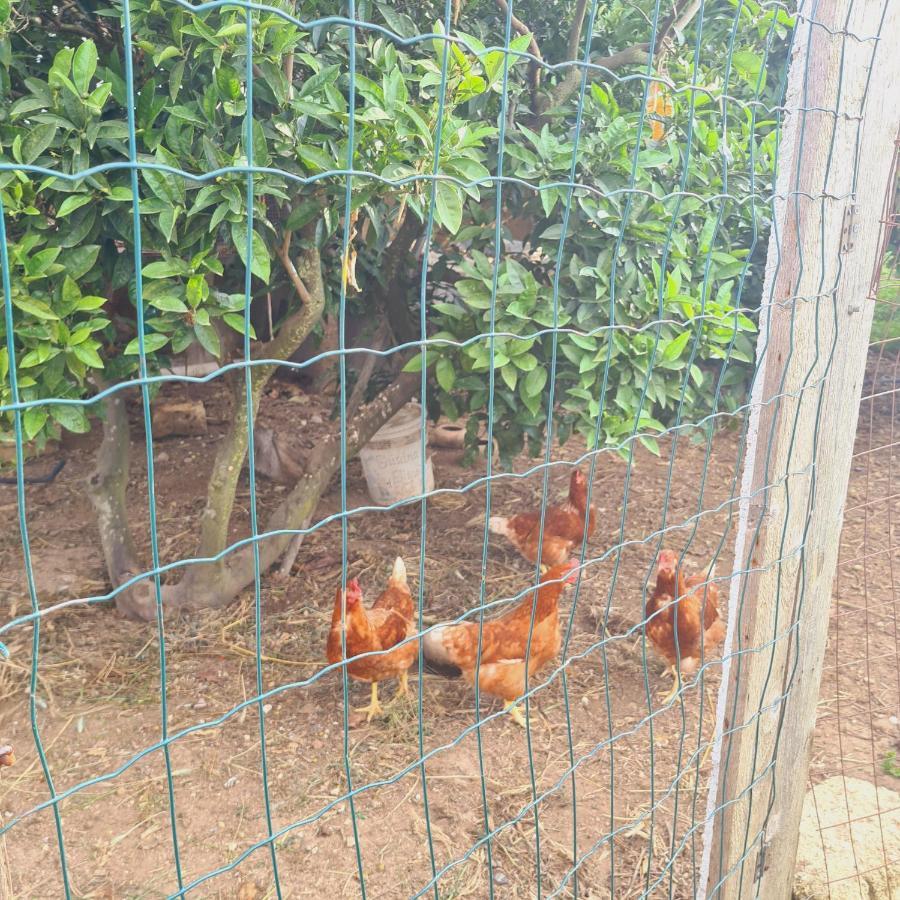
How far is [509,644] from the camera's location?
122 inches

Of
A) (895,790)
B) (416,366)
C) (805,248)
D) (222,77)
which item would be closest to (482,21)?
(416,366)

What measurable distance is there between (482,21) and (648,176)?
1.09 metres

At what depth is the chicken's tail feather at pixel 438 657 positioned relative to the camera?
3238 millimetres

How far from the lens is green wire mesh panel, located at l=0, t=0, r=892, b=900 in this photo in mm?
2049

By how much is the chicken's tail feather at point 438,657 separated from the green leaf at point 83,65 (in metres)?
2.10

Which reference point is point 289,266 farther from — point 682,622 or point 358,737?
point 682,622

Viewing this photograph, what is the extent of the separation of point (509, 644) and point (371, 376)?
176cm

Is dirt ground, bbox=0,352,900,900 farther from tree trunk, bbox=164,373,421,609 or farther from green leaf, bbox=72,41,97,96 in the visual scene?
green leaf, bbox=72,41,97,96

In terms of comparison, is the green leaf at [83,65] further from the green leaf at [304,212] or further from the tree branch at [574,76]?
the tree branch at [574,76]

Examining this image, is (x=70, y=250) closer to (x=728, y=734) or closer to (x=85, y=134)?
(x=85, y=134)

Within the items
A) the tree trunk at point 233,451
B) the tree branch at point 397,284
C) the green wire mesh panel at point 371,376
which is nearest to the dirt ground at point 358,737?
the green wire mesh panel at point 371,376

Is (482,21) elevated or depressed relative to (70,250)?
elevated

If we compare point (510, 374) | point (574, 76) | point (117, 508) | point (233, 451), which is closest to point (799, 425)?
point (510, 374)

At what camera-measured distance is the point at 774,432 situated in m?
1.80
